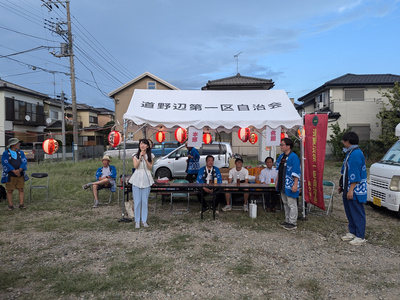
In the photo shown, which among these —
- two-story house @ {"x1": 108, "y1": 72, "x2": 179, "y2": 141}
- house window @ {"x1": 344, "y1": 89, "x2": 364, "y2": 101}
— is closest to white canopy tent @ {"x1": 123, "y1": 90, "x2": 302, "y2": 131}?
A: house window @ {"x1": 344, "y1": 89, "x2": 364, "y2": 101}

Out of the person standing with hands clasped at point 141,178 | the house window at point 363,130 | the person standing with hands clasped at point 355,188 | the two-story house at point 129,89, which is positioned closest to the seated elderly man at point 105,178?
the person standing with hands clasped at point 141,178

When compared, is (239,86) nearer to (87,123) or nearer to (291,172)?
(291,172)

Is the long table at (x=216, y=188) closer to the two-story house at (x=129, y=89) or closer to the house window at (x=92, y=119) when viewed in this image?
the two-story house at (x=129, y=89)

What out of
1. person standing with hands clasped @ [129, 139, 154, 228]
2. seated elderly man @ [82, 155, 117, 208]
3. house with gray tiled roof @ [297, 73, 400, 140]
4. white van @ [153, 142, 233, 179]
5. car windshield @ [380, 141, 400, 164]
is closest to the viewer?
person standing with hands clasped @ [129, 139, 154, 228]

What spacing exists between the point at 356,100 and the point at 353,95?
0.47 meters

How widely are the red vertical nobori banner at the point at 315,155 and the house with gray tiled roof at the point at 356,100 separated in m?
13.6

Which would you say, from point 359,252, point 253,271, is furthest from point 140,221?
point 359,252

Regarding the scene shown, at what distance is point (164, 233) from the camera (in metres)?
4.75

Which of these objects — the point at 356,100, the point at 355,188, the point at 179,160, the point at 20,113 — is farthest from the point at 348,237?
the point at 20,113

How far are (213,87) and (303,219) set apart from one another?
14470mm

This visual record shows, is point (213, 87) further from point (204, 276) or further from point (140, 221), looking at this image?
point (204, 276)

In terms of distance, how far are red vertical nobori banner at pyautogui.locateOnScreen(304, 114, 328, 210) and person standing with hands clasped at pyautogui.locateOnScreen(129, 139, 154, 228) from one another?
3079 millimetres

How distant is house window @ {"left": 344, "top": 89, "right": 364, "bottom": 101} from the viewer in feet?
65.6

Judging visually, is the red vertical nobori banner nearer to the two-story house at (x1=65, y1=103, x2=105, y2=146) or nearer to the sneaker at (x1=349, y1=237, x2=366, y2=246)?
the sneaker at (x1=349, y1=237, x2=366, y2=246)
